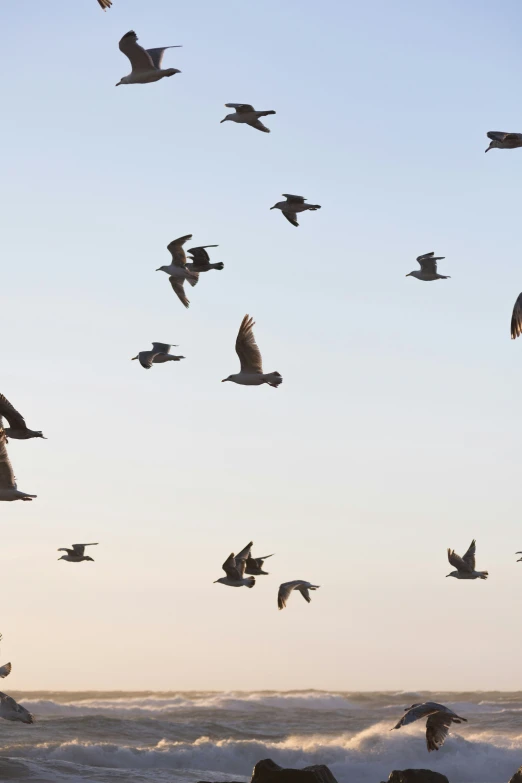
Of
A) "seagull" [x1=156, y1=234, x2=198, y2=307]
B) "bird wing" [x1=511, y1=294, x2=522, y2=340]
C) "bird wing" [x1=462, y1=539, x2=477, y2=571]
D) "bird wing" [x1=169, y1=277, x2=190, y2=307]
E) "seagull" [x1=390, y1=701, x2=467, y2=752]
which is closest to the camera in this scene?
"seagull" [x1=390, y1=701, x2=467, y2=752]

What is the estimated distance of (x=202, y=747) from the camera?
37.6 meters

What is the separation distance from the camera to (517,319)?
19.2m

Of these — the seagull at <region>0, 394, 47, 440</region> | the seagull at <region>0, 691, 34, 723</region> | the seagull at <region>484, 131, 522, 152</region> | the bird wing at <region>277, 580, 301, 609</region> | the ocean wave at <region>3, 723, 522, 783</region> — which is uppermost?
the seagull at <region>484, 131, 522, 152</region>

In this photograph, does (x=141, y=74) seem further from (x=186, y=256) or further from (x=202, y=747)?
(x=202, y=747)

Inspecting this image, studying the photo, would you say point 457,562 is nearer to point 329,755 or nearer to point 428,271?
point 428,271

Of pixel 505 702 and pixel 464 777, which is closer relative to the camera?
pixel 464 777

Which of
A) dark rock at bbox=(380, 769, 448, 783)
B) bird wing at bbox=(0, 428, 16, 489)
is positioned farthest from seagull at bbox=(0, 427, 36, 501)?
dark rock at bbox=(380, 769, 448, 783)

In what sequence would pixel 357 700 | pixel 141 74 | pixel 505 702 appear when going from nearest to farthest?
pixel 141 74 → pixel 505 702 → pixel 357 700

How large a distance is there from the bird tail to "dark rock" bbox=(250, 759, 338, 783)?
6.97 meters

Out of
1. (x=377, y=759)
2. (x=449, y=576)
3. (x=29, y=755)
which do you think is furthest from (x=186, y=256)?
(x=377, y=759)

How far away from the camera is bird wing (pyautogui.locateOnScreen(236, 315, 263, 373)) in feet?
81.6

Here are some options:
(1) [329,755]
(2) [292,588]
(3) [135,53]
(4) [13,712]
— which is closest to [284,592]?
(2) [292,588]

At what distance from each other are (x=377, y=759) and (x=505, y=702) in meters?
24.1

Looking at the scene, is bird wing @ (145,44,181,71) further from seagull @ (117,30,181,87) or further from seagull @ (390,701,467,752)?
seagull @ (390,701,467,752)
